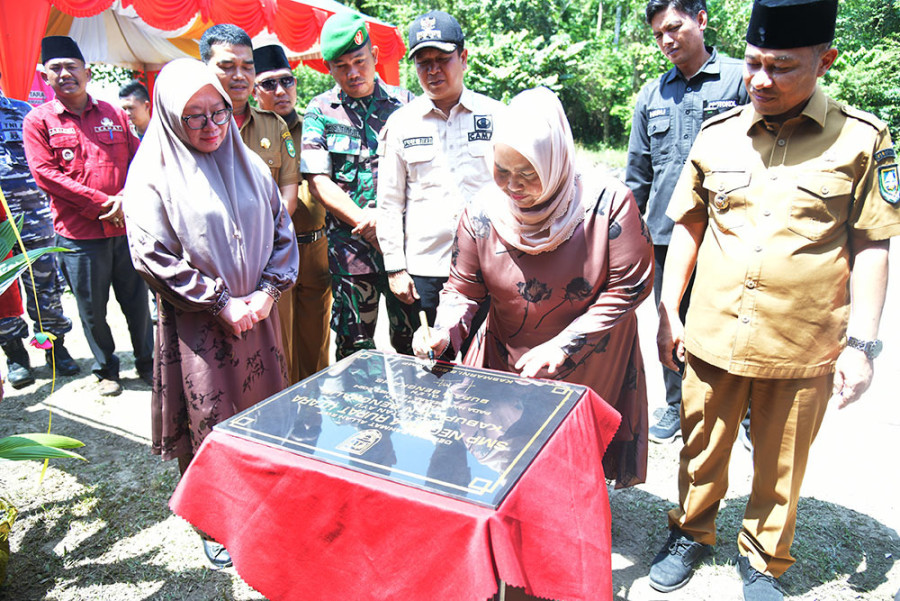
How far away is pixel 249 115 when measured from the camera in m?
2.98

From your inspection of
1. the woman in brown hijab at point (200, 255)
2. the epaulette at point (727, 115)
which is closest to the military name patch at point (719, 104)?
the epaulette at point (727, 115)

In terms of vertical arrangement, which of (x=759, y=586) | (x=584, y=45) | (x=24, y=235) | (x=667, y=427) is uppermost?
(x=584, y=45)

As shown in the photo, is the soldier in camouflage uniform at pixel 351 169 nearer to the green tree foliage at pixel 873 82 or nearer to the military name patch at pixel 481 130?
the military name patch at pixel 481 130

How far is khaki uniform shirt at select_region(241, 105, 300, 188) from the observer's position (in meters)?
2.94

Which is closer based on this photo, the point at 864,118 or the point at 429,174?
the point at 864,118

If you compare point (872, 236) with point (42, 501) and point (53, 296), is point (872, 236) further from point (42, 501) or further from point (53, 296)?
point (53, 296)

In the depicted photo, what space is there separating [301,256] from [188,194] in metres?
1.24

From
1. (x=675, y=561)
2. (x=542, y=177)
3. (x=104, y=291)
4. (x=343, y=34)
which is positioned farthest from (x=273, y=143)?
(x=675, y=561)

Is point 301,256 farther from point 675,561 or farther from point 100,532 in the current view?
point 675,561

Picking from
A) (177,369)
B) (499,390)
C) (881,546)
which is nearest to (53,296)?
(177,369)

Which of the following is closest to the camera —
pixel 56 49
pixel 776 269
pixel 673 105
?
pixel 776 269

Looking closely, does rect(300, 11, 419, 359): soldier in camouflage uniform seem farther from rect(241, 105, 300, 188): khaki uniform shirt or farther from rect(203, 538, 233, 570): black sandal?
rect(203, 538, 233, 570): black sandal

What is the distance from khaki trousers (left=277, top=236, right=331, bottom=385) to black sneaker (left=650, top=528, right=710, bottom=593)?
2.00 metres

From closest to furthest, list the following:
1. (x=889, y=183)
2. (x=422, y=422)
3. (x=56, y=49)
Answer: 1. (x=422, y=422)
2. (x=889, y=183)
3. (x=56, y=49)
